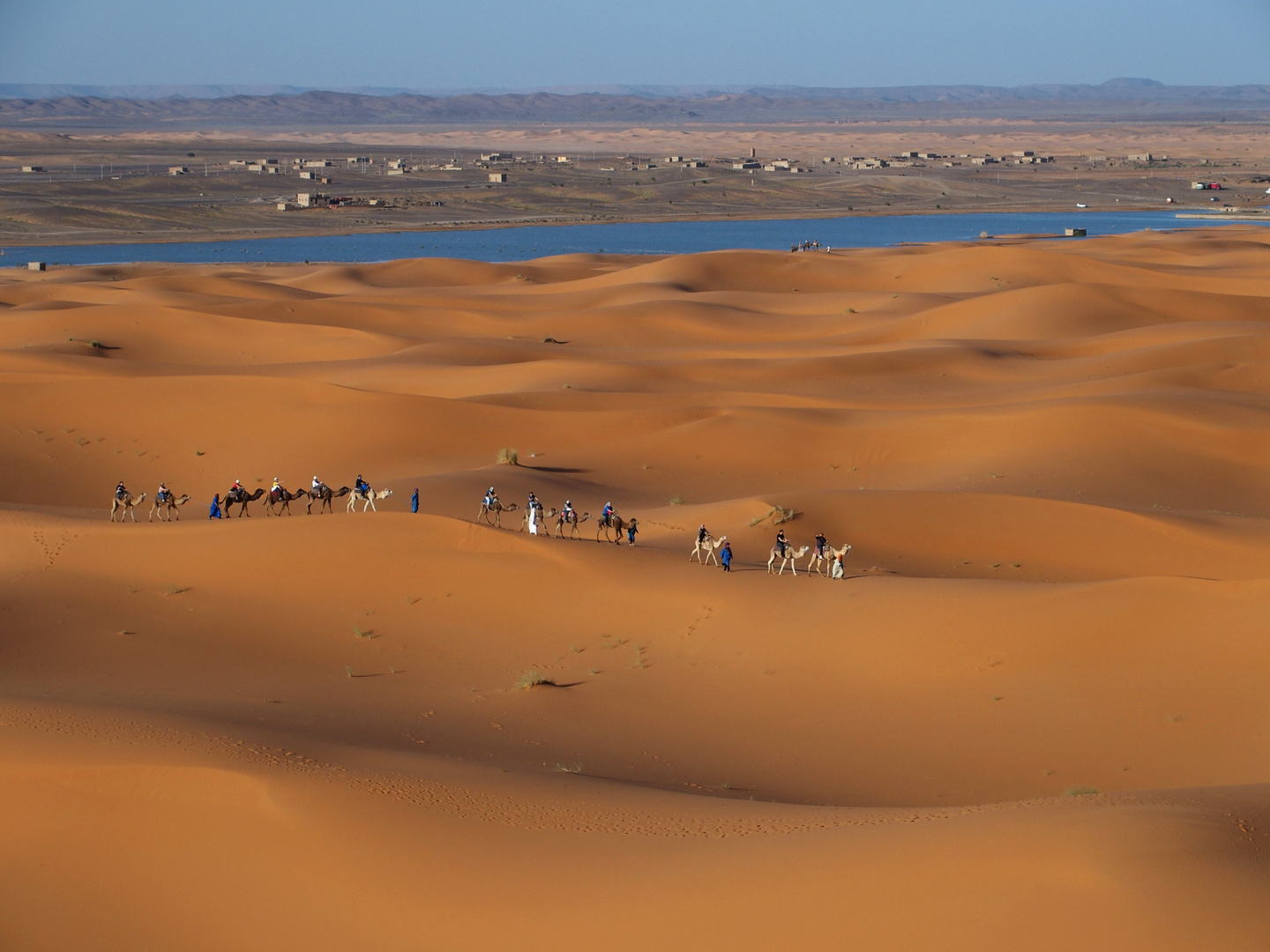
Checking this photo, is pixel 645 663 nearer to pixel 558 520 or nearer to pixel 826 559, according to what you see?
pixel 826 559

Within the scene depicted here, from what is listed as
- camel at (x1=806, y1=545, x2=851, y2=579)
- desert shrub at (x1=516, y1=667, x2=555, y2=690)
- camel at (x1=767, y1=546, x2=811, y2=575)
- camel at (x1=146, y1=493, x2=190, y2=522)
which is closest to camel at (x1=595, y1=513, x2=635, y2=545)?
camel at (x1=767, y1=546, x2=811, y2=575)

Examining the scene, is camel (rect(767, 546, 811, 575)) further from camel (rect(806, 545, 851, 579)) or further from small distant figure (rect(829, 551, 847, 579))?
small distant figure (rect(829, 551, 847, 579))

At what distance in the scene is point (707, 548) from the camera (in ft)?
57.5

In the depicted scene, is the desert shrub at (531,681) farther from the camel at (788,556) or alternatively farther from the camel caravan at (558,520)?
the camel at (788,556)

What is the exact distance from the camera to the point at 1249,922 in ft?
22.2

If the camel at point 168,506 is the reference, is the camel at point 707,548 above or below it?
above

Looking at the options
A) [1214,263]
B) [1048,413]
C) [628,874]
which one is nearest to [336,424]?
[1048,413]

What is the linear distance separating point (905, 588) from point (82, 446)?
20.0 metres

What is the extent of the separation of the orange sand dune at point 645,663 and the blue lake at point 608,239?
4342 centimetres

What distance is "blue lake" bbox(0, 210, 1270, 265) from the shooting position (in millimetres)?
77312

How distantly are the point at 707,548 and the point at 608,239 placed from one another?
241ft

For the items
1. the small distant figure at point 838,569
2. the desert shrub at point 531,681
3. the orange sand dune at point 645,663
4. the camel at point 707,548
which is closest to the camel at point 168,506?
the orange sand dune at point 645,663

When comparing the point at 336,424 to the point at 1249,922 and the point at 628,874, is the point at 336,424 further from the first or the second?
the point at 1249,922

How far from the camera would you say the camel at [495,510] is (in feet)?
62.9
